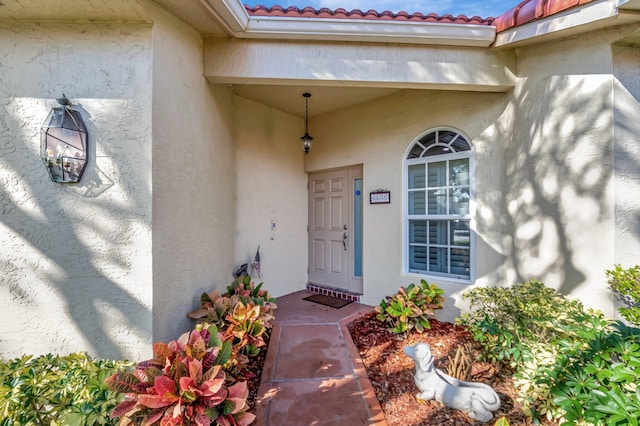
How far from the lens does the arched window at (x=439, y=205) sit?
12.4ft

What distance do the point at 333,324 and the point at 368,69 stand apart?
342 centimetres

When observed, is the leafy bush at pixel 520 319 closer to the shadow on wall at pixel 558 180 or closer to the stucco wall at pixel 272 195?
the shadow on wall at pixel 558 180

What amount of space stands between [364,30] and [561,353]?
347 cm

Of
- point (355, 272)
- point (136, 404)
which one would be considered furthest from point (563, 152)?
point (136, 404)

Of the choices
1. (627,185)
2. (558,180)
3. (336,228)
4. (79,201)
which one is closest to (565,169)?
(558,180)

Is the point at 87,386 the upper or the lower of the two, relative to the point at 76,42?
lower

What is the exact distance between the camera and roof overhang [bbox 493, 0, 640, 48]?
2383 mm

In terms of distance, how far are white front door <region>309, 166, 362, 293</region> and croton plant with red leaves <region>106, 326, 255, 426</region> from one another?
3.44 meters

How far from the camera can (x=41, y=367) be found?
170 cm

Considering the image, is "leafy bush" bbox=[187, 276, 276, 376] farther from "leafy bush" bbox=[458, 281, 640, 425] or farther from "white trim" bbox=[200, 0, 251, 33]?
"white trim" bbox=[200, 0, 251, 33]

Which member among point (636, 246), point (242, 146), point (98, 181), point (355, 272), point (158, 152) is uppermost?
point (242, 146)

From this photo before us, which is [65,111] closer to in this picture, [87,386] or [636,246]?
[87,386]

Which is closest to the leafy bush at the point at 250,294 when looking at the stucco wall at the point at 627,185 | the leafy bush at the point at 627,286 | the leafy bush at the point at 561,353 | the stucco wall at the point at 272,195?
the stucco wall at the point at 272,195

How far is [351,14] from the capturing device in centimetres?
294
